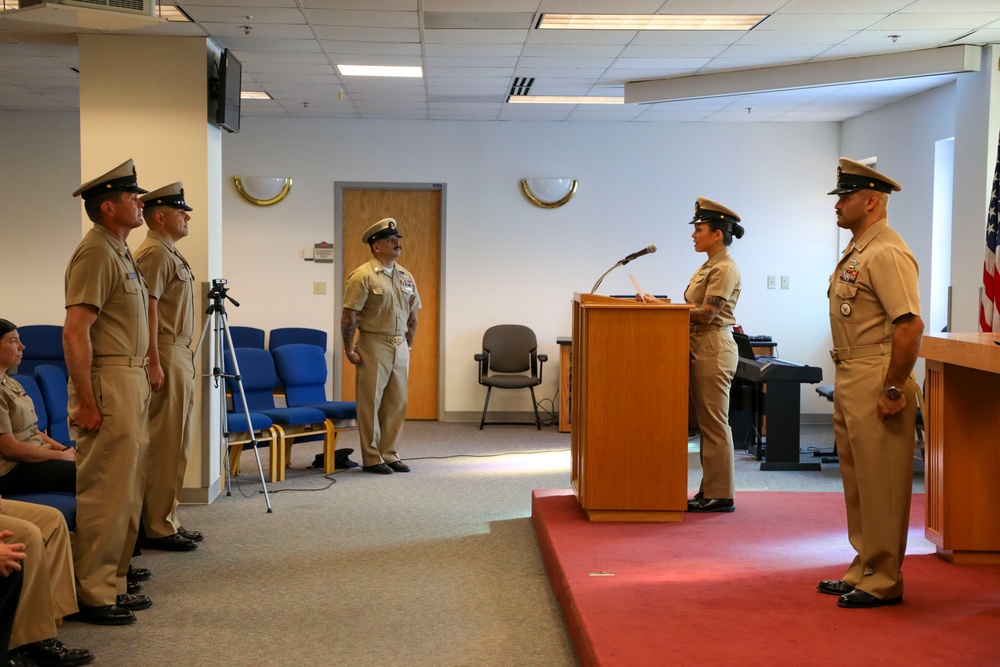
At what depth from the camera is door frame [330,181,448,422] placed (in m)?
9.68

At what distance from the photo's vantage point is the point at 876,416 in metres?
3.42

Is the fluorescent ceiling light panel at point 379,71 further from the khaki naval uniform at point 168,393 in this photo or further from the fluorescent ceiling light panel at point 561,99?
the khaki naval uniform at point 168,393

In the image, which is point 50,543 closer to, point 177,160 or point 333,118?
point 177,160

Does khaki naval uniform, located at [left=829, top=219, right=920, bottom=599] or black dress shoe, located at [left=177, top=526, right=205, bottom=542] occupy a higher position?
khaki naval uniform, located at [left=829, top=219, right=920, bottom=599]

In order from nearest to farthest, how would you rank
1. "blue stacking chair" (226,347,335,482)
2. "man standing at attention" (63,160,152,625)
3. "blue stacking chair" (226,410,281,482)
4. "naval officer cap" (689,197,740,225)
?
"man standing at attention" (63,160,152,625) < "naval officer cap" (689,197,740,225) < "blue stacking chair" (226,410,281,482) < "blue stacking chair" (226,347,335,482)

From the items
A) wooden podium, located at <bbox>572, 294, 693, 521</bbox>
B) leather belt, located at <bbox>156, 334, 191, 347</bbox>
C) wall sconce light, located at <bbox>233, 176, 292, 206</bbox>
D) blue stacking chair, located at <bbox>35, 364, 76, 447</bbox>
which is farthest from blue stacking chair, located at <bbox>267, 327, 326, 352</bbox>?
wooden podium, located at <bbox>572, 294, 693, 521</bbox>

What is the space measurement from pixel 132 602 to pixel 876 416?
2996 millimetres

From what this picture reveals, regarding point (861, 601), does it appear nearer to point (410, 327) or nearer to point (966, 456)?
point (966, 456)

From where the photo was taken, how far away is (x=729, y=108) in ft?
28.9

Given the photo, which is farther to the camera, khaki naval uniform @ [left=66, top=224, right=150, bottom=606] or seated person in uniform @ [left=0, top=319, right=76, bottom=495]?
seated person in uniform @ [left=0, top=319, right=76, bottom=495]

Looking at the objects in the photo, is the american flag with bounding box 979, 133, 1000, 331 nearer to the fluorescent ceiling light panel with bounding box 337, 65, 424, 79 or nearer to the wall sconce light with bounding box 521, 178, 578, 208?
the fluorescent ceiling light panel with bounding box 337, 65, 424, 79

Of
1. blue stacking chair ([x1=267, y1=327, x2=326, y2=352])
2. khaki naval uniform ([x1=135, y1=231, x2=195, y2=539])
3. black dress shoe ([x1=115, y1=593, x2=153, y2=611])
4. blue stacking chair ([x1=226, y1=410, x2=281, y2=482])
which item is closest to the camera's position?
black dress shoe ([x1=115, y1=593, x2=153, y2=611])

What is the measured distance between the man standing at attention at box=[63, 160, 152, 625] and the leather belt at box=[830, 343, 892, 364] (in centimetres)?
271

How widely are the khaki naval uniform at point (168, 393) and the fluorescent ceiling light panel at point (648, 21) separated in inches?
106
